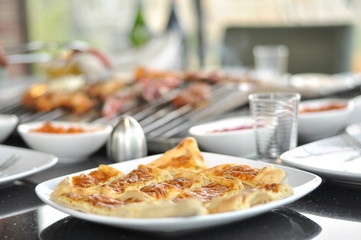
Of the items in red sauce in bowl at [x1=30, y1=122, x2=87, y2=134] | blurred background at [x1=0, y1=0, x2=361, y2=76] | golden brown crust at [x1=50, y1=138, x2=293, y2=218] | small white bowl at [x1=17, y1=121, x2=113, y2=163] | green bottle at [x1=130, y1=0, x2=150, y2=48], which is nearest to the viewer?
golden brown crust at [x1=50, y1=138, x2=293, y2=218]

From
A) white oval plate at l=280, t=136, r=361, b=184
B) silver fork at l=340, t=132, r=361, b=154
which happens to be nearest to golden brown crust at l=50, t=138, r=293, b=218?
white oval plate at l=280, t=136, r=361, b=184

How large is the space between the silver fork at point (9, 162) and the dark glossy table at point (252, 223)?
153mm

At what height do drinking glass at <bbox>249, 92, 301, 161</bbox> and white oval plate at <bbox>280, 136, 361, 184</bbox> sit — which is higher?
drinking glass at <bbox>249, 92, 301, 161</bbox>

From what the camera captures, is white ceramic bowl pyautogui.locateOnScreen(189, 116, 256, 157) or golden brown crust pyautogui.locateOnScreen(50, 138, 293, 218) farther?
white ceramic bowl pyautogui.locateOnScreen(189, 116, 256, 157)

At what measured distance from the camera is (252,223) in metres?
1.03

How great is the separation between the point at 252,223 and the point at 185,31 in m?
4.85

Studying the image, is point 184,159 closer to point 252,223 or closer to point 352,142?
point 252,223

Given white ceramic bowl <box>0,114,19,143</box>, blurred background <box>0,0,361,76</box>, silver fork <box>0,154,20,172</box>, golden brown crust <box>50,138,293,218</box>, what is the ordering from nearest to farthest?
golden brown crust <box>50,138,293,218</box>, silver fork <box>0,154,20,172</box>, white ceramic bowl <box>0,114,19,143</box>, blurred background <box>0,0,361,76</box>

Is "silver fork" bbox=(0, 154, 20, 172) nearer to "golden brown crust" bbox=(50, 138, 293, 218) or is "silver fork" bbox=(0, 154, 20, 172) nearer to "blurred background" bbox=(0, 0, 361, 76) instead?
"golden brown crust" bbox=(50, 138, 293, 218)

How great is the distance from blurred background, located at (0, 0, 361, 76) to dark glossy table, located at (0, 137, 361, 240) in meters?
1.15

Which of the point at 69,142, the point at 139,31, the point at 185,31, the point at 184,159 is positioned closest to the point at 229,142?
the point at 184,159

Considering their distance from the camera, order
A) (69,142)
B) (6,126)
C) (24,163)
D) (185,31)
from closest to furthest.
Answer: (24,163) → (69,142) → (6,126) → (185,31)

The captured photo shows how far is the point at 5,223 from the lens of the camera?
1.09 metres

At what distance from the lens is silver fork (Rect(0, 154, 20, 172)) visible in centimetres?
141
